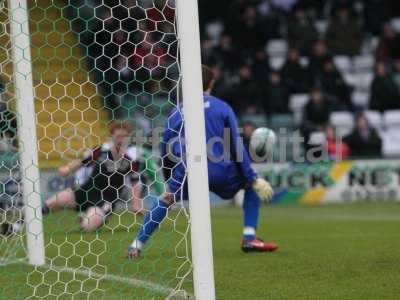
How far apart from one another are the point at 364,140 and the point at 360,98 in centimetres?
233

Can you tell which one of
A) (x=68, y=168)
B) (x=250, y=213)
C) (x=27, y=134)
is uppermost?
(x=27, y=134)

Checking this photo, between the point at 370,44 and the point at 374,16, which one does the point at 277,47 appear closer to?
the point at 370,44

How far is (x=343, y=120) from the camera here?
16344mm

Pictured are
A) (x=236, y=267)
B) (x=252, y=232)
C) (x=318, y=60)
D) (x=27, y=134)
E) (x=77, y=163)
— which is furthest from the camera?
(x=318, y=60)

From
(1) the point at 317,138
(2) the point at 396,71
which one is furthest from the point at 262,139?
(2) the point at 396,71

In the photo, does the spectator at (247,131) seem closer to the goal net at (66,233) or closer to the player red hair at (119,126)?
the player red hair at (119,126)

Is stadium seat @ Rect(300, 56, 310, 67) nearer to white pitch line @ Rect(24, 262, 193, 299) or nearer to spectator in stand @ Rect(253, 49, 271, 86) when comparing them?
spectator in stand @ Rect(253, 49, 271, 86)

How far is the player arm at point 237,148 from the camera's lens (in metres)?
7.02

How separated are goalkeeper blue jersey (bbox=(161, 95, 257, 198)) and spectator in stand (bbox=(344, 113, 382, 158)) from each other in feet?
27.4

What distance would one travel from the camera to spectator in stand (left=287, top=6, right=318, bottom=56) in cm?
1727

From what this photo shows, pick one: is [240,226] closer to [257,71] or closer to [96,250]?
[96,250]

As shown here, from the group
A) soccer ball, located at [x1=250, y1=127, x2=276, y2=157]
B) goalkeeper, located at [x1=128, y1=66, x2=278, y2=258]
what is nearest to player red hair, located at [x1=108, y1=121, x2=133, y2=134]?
soccer ball, located at [x1=250, y1=127, x2=276, y2=157]

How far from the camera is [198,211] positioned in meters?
4.63

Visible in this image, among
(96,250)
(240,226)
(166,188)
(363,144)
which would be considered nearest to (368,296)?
(166,188)
